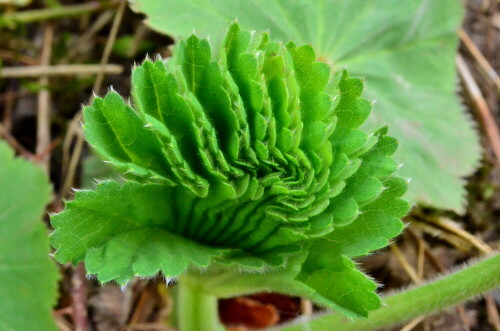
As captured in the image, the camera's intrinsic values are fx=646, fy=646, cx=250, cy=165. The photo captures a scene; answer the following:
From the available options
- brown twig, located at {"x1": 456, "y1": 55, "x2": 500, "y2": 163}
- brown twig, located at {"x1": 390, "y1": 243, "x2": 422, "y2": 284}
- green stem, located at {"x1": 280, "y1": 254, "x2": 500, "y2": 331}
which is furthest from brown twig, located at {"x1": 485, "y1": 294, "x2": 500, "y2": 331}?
green stem, located at {"x1": 280, "y1": 254, "x2": 500, "y2": 331}

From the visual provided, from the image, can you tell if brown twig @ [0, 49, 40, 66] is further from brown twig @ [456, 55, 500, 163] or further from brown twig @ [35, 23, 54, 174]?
brown twig @ [456, 55, 500, 163]

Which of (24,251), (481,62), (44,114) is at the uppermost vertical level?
(481,62)

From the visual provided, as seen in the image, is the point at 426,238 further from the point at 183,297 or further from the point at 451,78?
the point at 183,297

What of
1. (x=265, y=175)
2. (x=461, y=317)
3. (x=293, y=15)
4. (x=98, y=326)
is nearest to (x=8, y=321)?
(x=98, y=326)

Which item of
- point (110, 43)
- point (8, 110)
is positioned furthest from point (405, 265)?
point (8, 110)

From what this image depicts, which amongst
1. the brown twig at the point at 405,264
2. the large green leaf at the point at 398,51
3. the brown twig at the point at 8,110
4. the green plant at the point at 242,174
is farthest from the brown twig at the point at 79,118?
the brown twig at the point at 405,264

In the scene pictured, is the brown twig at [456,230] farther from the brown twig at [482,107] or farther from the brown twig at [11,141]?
the brown twig at [11,141]

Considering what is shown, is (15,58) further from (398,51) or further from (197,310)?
(398,51)
